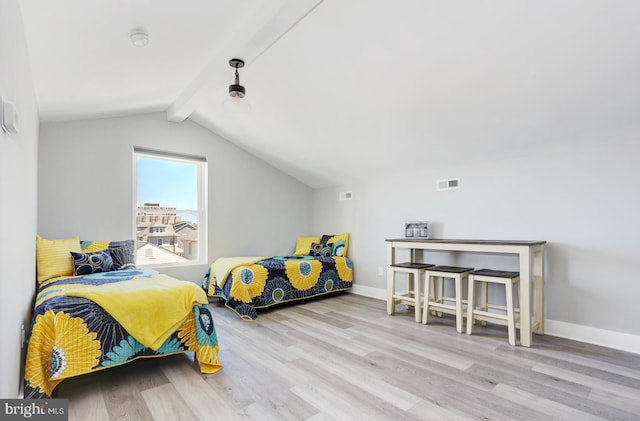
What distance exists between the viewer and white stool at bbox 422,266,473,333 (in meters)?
3.09

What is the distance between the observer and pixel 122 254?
11.3 feet

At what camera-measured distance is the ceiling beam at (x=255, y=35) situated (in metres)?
2.19

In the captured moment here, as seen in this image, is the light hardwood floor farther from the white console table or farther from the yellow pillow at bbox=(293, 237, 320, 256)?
the yellow pillow at bbox=(293, 237, 320, 256)

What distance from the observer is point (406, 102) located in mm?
2941

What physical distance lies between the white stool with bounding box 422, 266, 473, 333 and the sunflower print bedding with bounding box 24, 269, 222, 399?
7.02 feet

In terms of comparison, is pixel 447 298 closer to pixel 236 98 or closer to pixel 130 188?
pixel 236 98

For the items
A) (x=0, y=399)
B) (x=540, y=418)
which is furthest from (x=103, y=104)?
(x=540, y=418)

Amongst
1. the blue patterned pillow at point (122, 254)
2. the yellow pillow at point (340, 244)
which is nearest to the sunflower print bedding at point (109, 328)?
the blue patterned pillow at point (122, 254)

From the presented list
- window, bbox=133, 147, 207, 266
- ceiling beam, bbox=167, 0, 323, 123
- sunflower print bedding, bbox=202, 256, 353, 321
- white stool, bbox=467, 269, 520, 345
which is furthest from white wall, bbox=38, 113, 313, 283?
white stool, bbox=467, 269, 520, 345

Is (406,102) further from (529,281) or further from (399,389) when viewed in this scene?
(399,389)

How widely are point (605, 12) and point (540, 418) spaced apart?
224cm

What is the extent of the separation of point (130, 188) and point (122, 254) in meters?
0.96

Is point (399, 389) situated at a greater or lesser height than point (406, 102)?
lesser

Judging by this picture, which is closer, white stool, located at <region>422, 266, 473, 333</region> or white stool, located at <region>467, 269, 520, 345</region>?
white stool, located at <region>467, 269, 520, 345</region>
